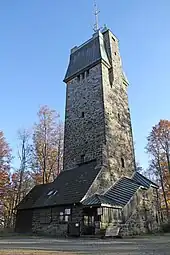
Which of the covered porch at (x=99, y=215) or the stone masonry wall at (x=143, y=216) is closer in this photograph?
the covered porch at (x=99, y=215)

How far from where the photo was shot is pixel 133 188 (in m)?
17.2

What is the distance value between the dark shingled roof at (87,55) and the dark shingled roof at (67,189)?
32.0 ft

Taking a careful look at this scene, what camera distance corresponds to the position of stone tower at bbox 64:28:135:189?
19.3 metres

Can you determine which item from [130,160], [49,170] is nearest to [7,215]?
[49,170]

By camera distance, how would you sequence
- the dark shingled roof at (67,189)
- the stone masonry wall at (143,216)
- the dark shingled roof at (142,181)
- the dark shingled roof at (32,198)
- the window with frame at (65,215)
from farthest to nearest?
the dark shingled roof at (32,198)
the dark shingled roof at (142,181)
the dark shingled roof at (67,189)
the window with frame at (65,215)
the stone masonry wall at (143,216)

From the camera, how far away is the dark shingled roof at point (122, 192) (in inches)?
621

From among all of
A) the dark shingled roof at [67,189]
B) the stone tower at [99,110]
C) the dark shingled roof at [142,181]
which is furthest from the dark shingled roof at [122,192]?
the dark shingled roof at [67,189]

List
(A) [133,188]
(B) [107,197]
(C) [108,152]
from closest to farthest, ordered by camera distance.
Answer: (B) [107,197] < (A) [133,188] < (C) [108,152]

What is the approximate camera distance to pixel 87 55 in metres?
24.0

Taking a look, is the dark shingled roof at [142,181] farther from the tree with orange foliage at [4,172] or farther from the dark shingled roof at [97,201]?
the tree with orange foliage at [4,172]

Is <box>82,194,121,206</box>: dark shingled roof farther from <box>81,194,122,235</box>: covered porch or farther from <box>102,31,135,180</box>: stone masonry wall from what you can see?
<box>102,31,135,180</box>: stone masonry wall

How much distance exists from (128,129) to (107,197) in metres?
8.70

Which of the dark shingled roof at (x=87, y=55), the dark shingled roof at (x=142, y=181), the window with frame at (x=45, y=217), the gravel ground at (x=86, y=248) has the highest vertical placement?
the dark shingled roof at (x=87, y=55)

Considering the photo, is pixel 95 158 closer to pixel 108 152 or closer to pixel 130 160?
pixel 108 152
